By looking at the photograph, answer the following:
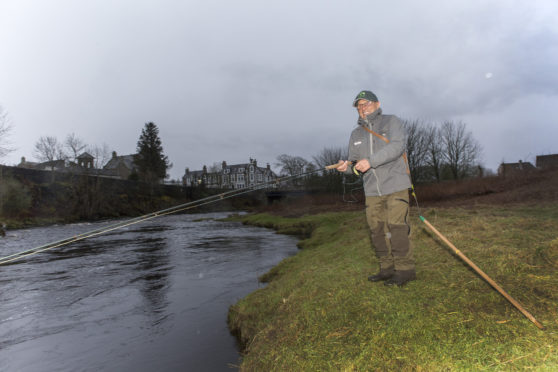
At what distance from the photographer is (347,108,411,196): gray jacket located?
412 centimetres

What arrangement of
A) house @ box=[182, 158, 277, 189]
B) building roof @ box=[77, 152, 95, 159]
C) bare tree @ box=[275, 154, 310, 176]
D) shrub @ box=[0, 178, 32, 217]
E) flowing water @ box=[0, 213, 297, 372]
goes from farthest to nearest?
1. house @ box=[182, 158, 277, 189]
2. bare tree @ box=[275, 154, 310, 176]
3. building roof @ box=[77, 152, 95, 159]
4. shrub @ box=[0, 178, 32, 217]
5. flowing water @ box=[0, 213, 297, 372]

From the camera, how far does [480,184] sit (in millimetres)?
26250

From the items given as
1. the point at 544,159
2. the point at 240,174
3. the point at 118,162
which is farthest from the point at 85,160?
the point at 544,159

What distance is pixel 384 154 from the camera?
4078 mm

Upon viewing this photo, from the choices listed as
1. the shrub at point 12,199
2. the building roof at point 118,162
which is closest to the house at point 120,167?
the building roof at point 118,162

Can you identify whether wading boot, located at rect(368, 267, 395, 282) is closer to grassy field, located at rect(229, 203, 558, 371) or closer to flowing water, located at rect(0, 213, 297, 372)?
grassy field, located at rect(229, 203, 558, 371)

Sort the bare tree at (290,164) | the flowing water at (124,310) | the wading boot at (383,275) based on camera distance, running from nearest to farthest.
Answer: the wading boot at (383,275), the flowing water at (124,310), the bare tree at (290,164)

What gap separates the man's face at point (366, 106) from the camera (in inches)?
181

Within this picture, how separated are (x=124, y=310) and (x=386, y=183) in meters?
6.60

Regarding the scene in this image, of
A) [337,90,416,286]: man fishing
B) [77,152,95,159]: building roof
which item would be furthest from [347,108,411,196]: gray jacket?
[77,152,95,159]: building roof

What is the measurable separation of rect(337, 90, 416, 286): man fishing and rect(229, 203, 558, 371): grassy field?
1.23 feet

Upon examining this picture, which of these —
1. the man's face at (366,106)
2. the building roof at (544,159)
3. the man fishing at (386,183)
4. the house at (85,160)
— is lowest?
the man fishing at (386,183)

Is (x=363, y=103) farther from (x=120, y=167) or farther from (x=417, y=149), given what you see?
(x=120, y=167)

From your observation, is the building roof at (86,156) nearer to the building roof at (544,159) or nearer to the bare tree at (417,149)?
the bare tree at (417,149)
